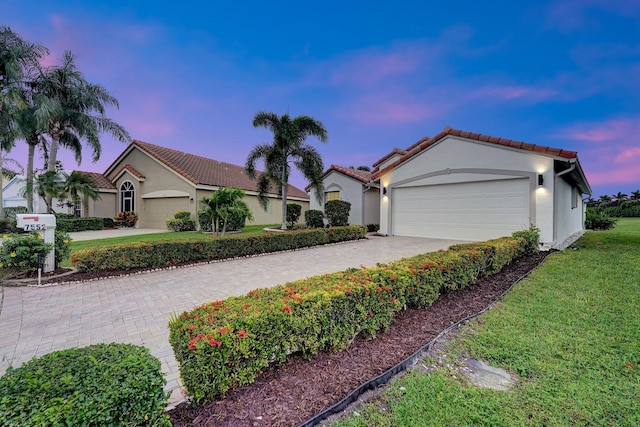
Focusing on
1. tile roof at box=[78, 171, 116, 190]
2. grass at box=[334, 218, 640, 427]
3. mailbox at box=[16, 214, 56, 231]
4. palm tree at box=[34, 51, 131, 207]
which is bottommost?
grass at box=[334, 218, 640, 427]

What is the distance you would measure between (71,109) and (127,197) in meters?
6.77

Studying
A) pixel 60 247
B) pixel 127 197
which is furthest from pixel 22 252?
pixel 127 197

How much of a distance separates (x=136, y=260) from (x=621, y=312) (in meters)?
9.80

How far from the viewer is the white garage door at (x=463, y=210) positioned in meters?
10.5

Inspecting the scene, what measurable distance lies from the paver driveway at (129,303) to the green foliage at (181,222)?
10498 millimetres

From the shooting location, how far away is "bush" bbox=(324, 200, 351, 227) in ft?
53.8

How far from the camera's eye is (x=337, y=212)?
16.4m

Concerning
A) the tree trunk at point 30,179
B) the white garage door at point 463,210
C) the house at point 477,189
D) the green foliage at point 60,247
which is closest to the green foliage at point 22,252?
the green foliage at point 60,247

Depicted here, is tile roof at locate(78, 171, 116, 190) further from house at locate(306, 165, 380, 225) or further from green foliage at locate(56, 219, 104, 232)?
house at locate(306, 165, 380, 225)

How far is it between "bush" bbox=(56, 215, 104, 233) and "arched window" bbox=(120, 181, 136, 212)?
7.99 ft

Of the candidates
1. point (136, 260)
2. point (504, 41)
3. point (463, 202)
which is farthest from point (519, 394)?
point (504, 41)

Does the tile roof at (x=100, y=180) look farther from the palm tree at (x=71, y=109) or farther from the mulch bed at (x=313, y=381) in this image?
the mulch bed at (x=313, y=381)

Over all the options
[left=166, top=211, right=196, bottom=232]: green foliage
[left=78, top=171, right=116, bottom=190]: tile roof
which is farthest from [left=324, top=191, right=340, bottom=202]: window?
[left=78, top=171, right=116, bottom=190]: tile roof

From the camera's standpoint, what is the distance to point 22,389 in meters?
1.44
